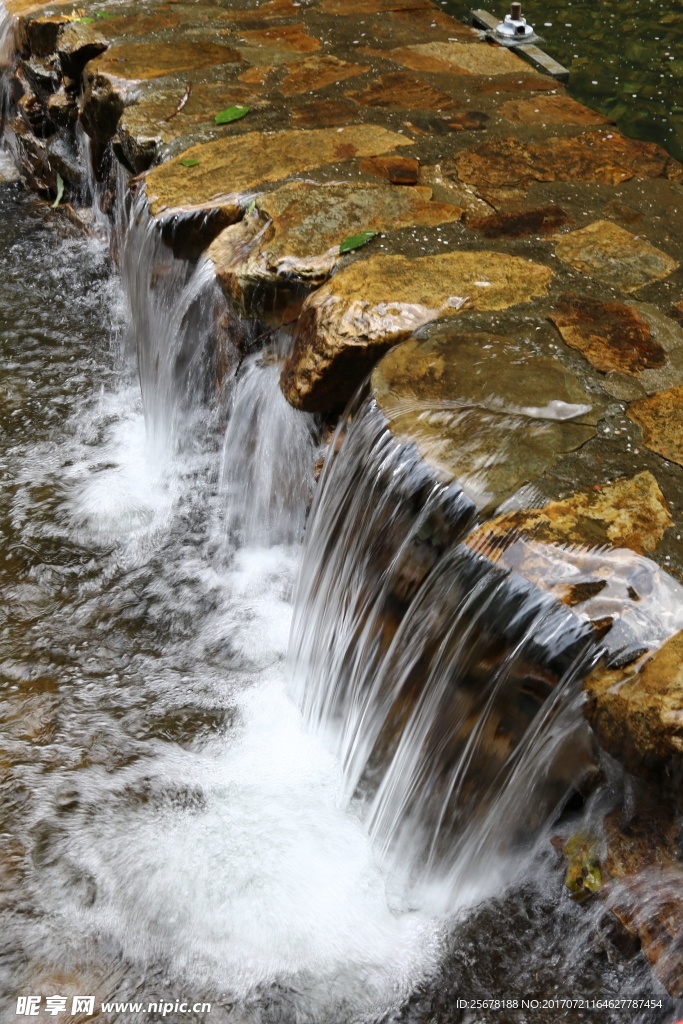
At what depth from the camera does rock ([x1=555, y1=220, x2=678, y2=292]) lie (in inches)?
131

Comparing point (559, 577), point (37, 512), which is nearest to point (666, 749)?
point (559, 577)

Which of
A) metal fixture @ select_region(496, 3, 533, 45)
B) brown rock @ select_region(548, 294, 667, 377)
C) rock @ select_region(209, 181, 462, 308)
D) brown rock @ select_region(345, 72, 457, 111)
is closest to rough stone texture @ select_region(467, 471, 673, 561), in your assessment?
brown rock @ select_region(548, 294, 667, 377)

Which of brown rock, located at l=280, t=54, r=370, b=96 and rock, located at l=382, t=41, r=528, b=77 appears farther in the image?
rock, located at l=382, t=41, r=528, b=77

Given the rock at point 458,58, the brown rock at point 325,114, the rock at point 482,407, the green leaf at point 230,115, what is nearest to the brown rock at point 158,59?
the green leaf at point 230,115

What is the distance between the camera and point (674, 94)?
5.50 meters

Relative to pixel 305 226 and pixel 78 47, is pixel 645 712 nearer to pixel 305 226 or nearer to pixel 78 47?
pixel 305 226

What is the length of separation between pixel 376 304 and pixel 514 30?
3.54 metres

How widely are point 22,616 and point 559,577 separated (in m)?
2.23

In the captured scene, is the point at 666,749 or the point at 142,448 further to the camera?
the point at 142,448

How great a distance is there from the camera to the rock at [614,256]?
3.32 metres

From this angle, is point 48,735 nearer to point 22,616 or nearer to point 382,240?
point 22,616

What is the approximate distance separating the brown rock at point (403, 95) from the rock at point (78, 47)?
5.52 feet

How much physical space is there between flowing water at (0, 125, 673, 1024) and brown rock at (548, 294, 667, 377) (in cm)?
77

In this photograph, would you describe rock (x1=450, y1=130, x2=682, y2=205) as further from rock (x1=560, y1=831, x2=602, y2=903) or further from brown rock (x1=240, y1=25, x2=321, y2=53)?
rock (x1=560, y1=831, x2=602, y2=903)
